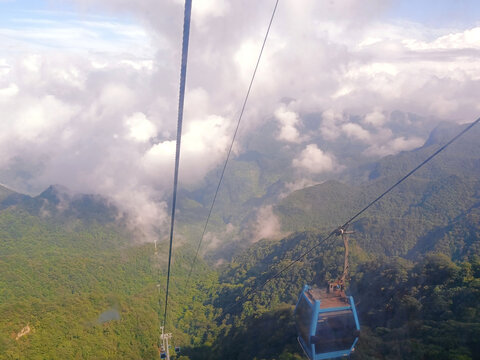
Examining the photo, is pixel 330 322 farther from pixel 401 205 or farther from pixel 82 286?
pixel 401 205

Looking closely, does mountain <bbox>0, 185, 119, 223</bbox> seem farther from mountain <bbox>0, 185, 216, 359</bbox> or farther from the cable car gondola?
the cable car gondola

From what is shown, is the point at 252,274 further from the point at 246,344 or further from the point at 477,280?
the point at 477,280

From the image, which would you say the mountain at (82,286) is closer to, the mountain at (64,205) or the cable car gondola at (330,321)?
the mountain at (64,205)

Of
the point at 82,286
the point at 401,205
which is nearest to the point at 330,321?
the point at 82,286

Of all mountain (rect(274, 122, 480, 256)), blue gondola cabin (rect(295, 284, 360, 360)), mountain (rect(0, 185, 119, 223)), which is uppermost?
blue gondola cabin (rect(295, 284, 360, 360))

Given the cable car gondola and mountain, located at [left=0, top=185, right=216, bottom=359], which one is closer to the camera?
the cable car gondola

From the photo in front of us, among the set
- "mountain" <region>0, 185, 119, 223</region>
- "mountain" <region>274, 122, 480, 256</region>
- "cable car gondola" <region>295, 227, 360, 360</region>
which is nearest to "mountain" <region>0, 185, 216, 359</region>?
"mountain" <region>0, 185, 119, 223</region>

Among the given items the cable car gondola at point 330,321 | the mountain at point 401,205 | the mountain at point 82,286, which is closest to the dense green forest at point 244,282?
the mountain at point 82,286

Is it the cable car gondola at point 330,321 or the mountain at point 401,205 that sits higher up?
the cable car gondola at point 330,321
